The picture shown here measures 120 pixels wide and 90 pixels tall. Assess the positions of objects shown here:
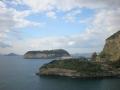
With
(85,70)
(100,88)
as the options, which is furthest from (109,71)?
(100,88)

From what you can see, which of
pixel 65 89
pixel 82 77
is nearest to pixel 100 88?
pixel 65 89

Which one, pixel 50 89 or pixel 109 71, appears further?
pixel 109 71

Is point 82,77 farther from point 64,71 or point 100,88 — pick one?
point 100,88

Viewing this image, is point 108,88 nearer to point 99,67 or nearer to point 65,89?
point 65,89

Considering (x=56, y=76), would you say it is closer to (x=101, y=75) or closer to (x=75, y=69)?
(x=75, y=69)

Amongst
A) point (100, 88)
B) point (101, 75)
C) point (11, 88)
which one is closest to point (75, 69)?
point (101, 75)

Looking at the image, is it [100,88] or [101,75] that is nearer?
[100,88]

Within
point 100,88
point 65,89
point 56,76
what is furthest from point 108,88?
point 56,76

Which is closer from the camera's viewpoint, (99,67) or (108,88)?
(108,88)
